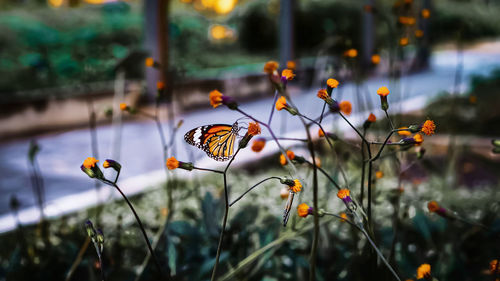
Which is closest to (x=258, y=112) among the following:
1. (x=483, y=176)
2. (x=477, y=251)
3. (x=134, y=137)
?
(x=134, y=137)

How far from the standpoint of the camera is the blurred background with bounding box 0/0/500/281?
1026 mm

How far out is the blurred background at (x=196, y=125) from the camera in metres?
1.03

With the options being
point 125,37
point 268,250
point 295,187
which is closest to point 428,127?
point 295,187

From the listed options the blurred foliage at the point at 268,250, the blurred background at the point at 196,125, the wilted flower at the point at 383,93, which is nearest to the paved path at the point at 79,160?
the blurred background at the point at 196,125

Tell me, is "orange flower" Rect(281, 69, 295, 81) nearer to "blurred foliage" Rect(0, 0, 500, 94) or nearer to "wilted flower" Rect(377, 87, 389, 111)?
"wilted flower" Rect(377, 87, 389, 111)

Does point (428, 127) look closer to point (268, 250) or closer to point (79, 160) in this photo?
point (268, 250)

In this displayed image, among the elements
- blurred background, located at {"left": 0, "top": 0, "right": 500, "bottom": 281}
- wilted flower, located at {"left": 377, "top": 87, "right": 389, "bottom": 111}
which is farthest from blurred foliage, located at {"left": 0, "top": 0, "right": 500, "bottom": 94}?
wilted flower, located at {"left": 377, "top": 87, "right": 389, "bottom": 111}

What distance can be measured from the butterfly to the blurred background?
0.67 ft

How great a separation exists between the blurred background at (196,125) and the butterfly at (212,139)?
204mm

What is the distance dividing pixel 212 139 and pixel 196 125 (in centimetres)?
355

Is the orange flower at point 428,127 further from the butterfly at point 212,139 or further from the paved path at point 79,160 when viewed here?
the paved path at point 79,160

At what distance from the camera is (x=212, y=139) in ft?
2.07

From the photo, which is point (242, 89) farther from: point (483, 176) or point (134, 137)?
point (483, 176)

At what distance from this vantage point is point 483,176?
254 cm
